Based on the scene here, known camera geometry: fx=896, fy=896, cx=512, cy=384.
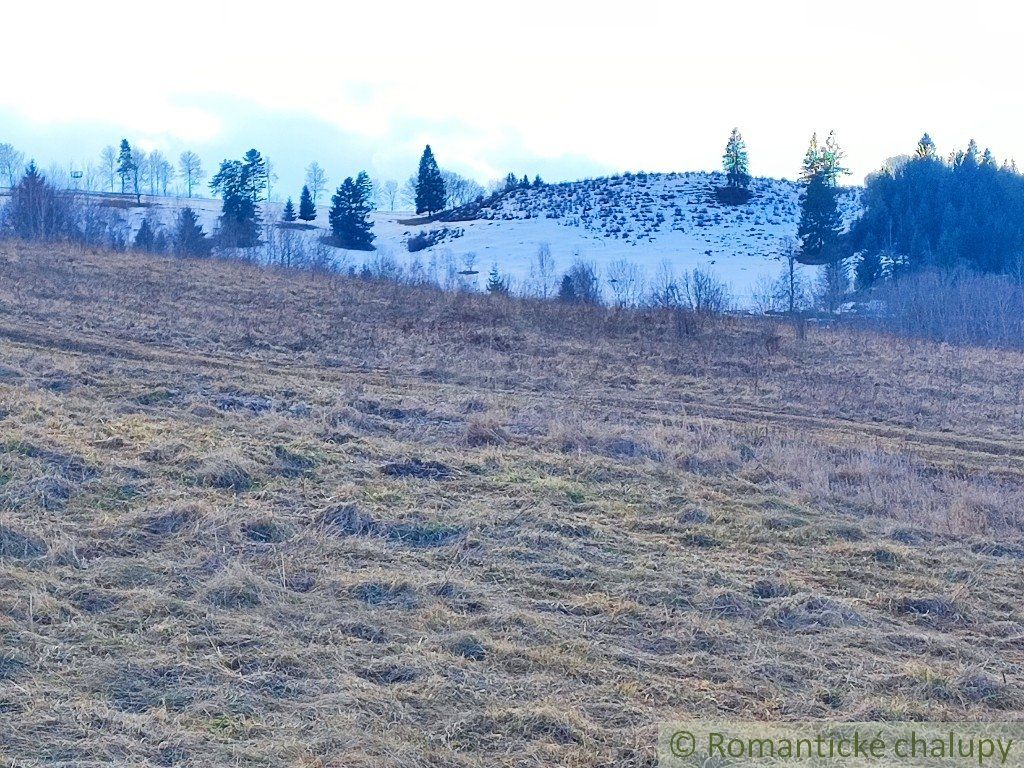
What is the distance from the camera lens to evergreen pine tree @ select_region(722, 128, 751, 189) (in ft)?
214

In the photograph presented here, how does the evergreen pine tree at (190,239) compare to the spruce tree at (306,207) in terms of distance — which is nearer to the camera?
the evergreen pine tree at (190,239)

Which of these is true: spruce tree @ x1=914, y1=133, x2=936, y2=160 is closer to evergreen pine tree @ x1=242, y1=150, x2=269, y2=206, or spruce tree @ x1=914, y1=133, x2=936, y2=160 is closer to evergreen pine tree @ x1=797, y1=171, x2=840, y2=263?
evergreen pine tree @ x1=797, y1=171, x2=840, y2=263

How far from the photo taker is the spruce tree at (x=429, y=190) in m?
67.0

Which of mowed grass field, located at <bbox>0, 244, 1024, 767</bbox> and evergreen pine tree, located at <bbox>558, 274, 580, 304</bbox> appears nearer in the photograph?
mowed grass field, located at <bbox>0, 244, 1024, 767</bbox>

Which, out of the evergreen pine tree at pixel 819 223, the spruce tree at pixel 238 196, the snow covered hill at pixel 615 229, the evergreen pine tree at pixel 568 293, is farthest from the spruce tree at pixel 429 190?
the evergreen pine tree at pixel 568 293

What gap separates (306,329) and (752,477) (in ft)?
44.0

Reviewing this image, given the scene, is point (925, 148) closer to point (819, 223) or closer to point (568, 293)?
point (819, 223)

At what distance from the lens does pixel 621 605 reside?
568 centimetres

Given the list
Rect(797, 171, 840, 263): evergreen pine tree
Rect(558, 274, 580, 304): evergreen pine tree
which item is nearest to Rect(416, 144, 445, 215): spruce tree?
Rect(797, 171, 840, 263): evergreen pine tree

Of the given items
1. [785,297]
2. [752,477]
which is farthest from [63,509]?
[785,297]

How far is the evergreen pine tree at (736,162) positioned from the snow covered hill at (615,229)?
48.4 inches

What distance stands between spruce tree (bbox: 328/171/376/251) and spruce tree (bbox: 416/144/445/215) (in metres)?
11.3

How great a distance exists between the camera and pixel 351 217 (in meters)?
55.0

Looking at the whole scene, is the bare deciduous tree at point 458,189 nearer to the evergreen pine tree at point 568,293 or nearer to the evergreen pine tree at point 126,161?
the evergreen pine tree at point 126,161
